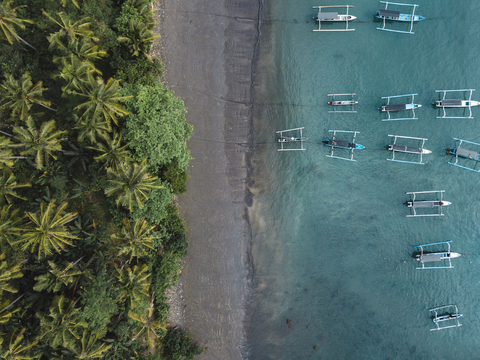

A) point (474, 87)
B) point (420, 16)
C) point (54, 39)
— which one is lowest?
point (474, 87)

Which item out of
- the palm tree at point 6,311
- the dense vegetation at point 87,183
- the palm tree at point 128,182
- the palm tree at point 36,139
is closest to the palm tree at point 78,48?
the dense vegetation at point 87,183

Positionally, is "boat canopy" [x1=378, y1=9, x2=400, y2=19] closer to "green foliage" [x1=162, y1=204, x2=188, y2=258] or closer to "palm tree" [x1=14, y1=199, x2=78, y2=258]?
"green foliage" [x1=162, y1=204, x2=188, y2=258]

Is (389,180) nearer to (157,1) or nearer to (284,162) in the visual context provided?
(284,162)

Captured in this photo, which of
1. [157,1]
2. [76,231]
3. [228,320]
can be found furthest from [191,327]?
[157,1]

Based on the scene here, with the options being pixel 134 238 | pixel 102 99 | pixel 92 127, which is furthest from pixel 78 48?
pixel 134 238

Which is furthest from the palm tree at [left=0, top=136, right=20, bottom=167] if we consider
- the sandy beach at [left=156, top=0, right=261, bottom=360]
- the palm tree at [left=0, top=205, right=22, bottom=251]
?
the sandy beach at [left=156, top=0, right=261, bottom=360]

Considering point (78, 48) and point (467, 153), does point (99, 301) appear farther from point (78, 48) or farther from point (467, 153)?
point (467, 153)
